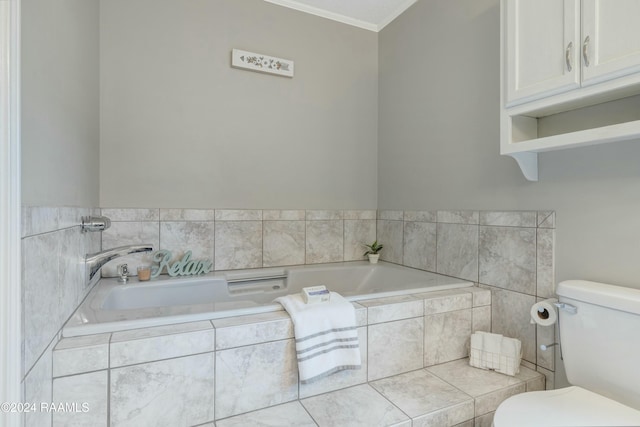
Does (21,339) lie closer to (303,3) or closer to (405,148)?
(405,148)

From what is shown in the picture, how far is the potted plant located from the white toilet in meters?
1.41

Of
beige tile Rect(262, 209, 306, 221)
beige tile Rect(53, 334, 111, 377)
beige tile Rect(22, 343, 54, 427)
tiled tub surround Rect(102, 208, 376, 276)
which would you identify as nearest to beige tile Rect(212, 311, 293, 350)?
beige tile Rect(53, 334, 111, 377)

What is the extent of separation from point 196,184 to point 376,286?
58.9 inches

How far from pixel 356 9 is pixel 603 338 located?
260 cm

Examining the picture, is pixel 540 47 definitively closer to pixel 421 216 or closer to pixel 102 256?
pixel 421 216

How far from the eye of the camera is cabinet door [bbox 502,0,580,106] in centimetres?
126

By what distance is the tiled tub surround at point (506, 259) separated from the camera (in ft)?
5.31

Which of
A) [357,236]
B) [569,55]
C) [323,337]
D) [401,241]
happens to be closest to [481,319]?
Answer: [401,241]

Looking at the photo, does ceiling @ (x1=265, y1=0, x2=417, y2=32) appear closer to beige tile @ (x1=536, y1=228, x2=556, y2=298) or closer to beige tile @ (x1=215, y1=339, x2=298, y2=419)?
beige tile @ (x1=536, y1=228, x2=556, y2=298)

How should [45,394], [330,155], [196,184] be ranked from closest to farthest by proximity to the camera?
1. [45,394]
2. [196,184]
3. [330,155]

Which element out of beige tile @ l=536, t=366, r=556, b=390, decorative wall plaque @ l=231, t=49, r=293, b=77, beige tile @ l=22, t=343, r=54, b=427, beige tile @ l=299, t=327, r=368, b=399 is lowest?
beige tile @ l=536, t=366, r=556, b=390

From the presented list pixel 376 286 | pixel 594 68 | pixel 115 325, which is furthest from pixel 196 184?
pixel 594 68

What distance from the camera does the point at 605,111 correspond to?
1.40 metres

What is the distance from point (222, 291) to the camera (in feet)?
7.00
